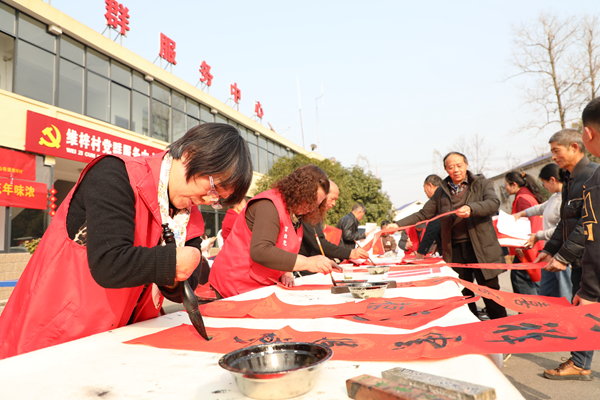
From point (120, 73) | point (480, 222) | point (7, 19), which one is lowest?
point (480, 222)

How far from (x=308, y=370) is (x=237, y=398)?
143 millimetres

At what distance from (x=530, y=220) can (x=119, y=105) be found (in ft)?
40.2

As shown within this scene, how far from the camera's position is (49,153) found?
9.96m

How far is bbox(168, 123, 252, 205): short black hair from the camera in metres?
1.30

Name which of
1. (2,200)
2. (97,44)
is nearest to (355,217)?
(2,200)

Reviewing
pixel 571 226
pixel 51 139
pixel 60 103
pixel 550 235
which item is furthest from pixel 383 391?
pixel 60 103

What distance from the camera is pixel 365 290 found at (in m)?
1.75

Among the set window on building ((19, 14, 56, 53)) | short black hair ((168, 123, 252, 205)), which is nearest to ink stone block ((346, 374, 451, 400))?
short black hair ((168, 123, 252, 205))

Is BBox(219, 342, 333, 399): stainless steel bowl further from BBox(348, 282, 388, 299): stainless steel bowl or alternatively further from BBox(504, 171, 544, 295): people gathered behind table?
BBox(504, 171, 544, 295): people gathered behind table

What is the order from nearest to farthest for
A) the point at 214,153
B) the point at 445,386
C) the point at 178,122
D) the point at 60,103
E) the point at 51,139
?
1. the point at 445,386
2. the point at 214,153
3. the point at 51,139
4. the point at 60,103
5. the point at 178,122

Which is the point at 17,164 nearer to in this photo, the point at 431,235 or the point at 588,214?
the point at 431,235

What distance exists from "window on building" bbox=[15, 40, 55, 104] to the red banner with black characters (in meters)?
10.9

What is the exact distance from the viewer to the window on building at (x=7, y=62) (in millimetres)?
9383

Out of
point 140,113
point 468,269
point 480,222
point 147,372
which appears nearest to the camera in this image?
point 147,372
